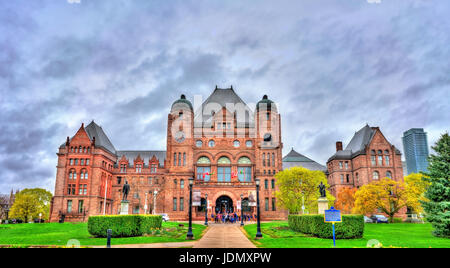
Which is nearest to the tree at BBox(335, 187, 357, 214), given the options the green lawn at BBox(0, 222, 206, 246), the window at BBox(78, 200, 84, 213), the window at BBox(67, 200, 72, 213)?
the green lawn at BBox(0, 222, 206, 246)

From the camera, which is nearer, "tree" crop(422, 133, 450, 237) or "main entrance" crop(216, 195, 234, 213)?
"tree" crop(422, 133, 450, 237)

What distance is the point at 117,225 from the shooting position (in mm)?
23578

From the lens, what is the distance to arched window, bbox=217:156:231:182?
62.4m

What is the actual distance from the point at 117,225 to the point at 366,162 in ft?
190

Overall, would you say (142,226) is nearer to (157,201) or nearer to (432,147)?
(432,147)

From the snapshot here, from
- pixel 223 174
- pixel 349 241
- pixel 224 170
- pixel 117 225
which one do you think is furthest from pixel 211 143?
pixel 349 241

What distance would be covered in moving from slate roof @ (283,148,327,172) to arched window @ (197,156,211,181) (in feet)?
84.5

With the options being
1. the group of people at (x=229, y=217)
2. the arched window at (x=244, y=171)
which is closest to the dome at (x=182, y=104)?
the arched window at (x=244, y=171)

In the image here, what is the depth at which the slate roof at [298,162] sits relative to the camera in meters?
80.3

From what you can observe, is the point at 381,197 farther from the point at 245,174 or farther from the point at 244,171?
the point at 244,171

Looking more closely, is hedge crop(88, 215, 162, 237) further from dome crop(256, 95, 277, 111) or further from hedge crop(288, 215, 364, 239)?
dome crop(256, 95, 277, 111)

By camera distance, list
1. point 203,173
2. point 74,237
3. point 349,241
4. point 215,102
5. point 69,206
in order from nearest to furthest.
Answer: point 349,241
point 74,237
point 69,206
point 203,173
point 215,102
